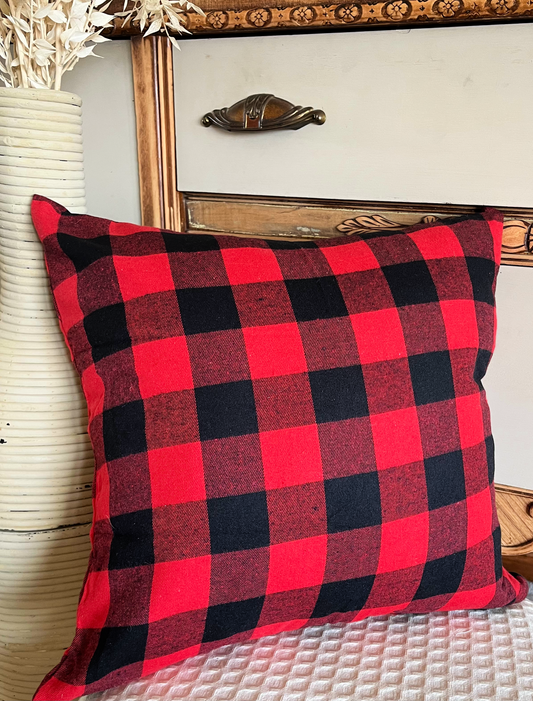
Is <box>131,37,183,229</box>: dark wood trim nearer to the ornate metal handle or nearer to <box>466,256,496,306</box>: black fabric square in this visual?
the ornate metal handle

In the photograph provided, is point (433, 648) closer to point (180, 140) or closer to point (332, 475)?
point (332, 475)

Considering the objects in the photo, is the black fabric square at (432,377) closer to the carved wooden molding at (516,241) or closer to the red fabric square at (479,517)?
the red fabric square at (479,517)

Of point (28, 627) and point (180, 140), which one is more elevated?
point (180, 140)

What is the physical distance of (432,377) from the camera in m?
0.63

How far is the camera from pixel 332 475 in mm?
593

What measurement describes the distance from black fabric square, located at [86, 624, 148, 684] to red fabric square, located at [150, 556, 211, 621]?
21mm

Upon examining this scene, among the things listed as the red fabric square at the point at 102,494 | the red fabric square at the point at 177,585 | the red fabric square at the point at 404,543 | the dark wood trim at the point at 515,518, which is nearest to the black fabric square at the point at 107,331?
the red fabric square at the point at 102,494

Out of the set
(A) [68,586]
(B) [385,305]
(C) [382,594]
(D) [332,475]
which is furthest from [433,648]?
(A) [68,586]

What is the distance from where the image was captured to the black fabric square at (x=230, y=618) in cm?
59

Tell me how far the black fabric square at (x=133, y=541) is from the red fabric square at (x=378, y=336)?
27cm

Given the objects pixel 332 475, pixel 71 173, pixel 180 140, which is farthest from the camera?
pixel 180 140

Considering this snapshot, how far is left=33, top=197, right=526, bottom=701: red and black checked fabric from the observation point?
1.89 ft

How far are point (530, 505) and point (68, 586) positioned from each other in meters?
0.64

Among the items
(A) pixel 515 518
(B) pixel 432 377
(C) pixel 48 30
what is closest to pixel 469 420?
(B) pixel 432 377
